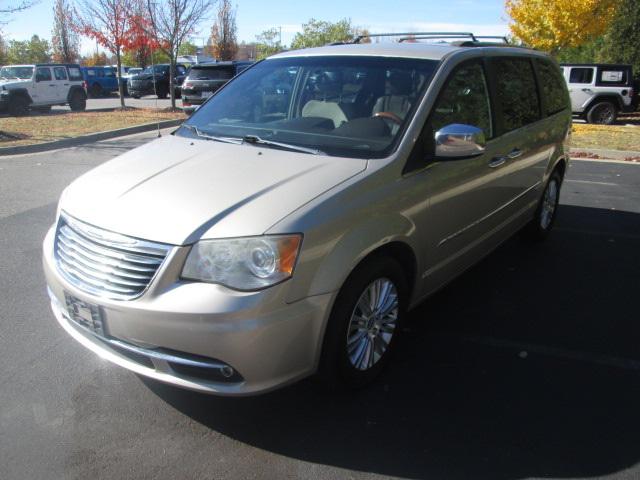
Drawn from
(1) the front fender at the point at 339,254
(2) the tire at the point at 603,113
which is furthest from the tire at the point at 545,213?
(2) the tire at the point at 603,113

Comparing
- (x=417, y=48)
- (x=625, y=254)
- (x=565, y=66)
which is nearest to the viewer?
(x=417, y=48)

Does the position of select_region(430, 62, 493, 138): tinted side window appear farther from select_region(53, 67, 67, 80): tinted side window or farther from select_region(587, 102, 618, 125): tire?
select_region(53, 67, 67, 80): tinted side window

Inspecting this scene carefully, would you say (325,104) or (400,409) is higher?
(325,104)

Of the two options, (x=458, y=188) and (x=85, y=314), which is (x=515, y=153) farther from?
(x=85, y=314)

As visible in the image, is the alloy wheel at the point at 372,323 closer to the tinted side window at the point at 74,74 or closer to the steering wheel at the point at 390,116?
the steering wheel at the point at 390,116

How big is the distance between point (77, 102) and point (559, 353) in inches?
850

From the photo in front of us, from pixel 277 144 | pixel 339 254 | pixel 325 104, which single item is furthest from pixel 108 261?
pixel 325 104

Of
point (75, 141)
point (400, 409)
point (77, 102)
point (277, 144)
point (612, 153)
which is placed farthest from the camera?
point (77, 102)

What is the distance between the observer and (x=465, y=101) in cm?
381

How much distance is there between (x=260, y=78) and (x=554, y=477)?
3.21 m

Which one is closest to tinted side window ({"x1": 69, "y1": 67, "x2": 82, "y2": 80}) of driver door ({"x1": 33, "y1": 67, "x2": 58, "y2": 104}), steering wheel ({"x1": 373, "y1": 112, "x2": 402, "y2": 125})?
driver door ({"x1": 33, "y1": 67, "x2": 58, "y2": 104})

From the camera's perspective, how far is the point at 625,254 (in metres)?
5.62

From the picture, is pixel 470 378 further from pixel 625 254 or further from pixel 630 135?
pixel 630 135

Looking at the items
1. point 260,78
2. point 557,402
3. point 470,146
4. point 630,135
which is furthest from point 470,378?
point 630,135
